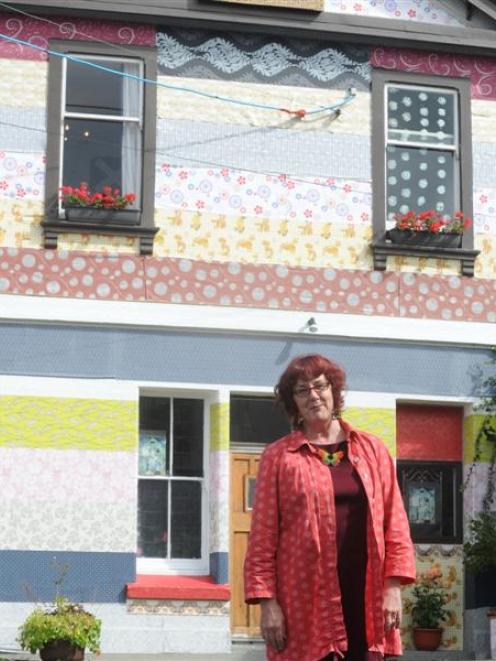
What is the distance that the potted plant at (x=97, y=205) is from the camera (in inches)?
605

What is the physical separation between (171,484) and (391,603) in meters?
9.27

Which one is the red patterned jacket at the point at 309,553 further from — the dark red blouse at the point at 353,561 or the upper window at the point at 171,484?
the upper window at the point at 171,484

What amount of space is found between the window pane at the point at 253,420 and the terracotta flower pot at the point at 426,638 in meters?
2.40

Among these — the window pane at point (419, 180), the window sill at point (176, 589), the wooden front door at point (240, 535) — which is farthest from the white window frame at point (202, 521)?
the window pane at point (419, 180)

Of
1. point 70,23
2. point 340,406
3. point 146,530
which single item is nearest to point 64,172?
point 70,23

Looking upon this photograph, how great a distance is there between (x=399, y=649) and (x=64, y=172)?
967cm

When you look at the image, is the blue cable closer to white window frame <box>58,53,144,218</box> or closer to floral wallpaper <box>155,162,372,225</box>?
white window frame <box>58,53,144,218</box>

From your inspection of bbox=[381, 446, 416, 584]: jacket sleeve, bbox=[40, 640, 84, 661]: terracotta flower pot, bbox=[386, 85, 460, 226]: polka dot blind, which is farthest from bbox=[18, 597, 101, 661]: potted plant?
bbox=[381, 446, 416, 584]: jacket sleeve

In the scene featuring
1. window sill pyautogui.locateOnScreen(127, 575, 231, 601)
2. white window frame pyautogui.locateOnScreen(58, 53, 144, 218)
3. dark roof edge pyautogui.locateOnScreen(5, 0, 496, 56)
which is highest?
dark roof edge pyautogui.locateOnScreen(5, 0, 496, 56)

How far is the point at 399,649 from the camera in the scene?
669 centimetres

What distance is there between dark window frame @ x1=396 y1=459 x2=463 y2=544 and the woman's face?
9687mm

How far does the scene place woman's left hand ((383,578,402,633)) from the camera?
6.56 m

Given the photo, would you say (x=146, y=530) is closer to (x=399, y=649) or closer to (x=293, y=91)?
(x=293, y=91)

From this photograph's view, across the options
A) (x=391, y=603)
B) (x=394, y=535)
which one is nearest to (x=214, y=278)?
(x=394, y=535)
